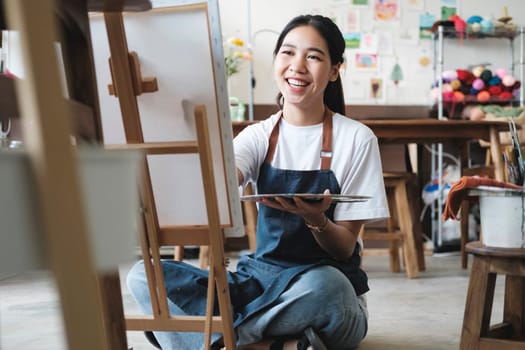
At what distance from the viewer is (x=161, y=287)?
1.40 meters

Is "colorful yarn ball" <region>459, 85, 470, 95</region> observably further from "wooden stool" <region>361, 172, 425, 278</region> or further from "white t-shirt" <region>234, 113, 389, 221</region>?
"white t-shirt" <region>234, 113, 389, 221</region>

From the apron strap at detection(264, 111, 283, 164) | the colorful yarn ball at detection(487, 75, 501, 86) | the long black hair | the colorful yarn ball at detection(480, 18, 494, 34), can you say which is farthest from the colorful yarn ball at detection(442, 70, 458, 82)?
the apron strap at detection(264, 111, 283, 164)

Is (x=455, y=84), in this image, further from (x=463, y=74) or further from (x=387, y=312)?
(x=387, y=312)

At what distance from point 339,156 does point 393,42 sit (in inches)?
124

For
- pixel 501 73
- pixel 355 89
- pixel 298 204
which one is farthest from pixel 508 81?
pixel 298 204

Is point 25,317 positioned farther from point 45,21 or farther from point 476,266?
point 45,21

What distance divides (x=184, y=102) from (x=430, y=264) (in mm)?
2508

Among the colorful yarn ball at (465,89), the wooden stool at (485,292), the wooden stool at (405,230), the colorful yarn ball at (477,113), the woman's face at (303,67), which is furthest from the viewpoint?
the colorful yarn ball at (465,89)

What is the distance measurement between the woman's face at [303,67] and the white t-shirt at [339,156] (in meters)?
0.09

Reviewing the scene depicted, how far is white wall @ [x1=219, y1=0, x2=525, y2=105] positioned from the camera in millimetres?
4375

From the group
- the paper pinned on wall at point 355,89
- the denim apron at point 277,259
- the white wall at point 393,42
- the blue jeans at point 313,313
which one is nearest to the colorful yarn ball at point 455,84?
the white wall at point 393,42

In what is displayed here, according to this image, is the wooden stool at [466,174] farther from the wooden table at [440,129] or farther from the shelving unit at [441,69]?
the shelving unit at [441,69]

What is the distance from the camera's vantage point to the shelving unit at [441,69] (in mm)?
4207

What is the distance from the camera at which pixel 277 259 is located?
1.60 meters
